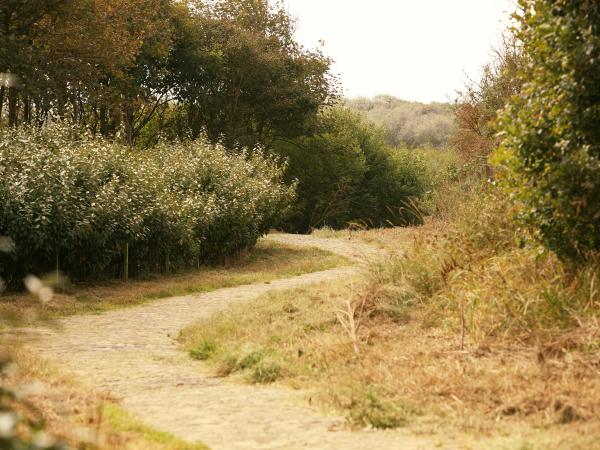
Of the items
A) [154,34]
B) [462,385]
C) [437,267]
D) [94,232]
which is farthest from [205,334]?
[154,34]

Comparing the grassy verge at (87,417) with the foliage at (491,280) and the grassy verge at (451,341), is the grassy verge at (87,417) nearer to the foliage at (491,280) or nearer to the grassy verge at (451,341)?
the grassy verge at (451,341)

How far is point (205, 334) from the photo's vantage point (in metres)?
8.99

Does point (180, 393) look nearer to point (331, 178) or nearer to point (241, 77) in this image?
point (241, 77)

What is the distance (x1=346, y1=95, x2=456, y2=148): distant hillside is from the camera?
51875mm

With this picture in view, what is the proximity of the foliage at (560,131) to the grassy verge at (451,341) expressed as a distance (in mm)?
503

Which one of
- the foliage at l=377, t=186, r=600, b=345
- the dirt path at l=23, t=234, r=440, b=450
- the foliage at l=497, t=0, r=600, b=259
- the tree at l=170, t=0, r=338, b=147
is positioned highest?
the tree at l=170, t=0, r=338, b=147

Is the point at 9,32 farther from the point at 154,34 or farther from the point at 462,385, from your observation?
the point at 462,385

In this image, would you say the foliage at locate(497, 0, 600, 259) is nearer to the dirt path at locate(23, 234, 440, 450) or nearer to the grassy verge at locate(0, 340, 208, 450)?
the dirt path at locate(23, 234, 440, 450)

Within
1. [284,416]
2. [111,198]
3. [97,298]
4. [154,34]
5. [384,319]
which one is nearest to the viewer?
[284,416]

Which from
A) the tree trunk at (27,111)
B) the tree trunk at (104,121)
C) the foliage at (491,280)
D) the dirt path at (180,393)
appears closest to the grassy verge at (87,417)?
the dirt path at (180,393)

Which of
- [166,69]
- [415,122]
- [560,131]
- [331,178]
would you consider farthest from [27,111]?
[415,122]

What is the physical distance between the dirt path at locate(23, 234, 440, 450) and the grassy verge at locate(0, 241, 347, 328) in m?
0.82

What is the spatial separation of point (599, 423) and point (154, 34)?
22.2 meters

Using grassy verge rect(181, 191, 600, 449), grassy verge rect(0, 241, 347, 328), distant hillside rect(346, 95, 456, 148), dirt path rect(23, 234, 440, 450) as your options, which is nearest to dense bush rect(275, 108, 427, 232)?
grassy verge rect(0, 241, 347, 328)
